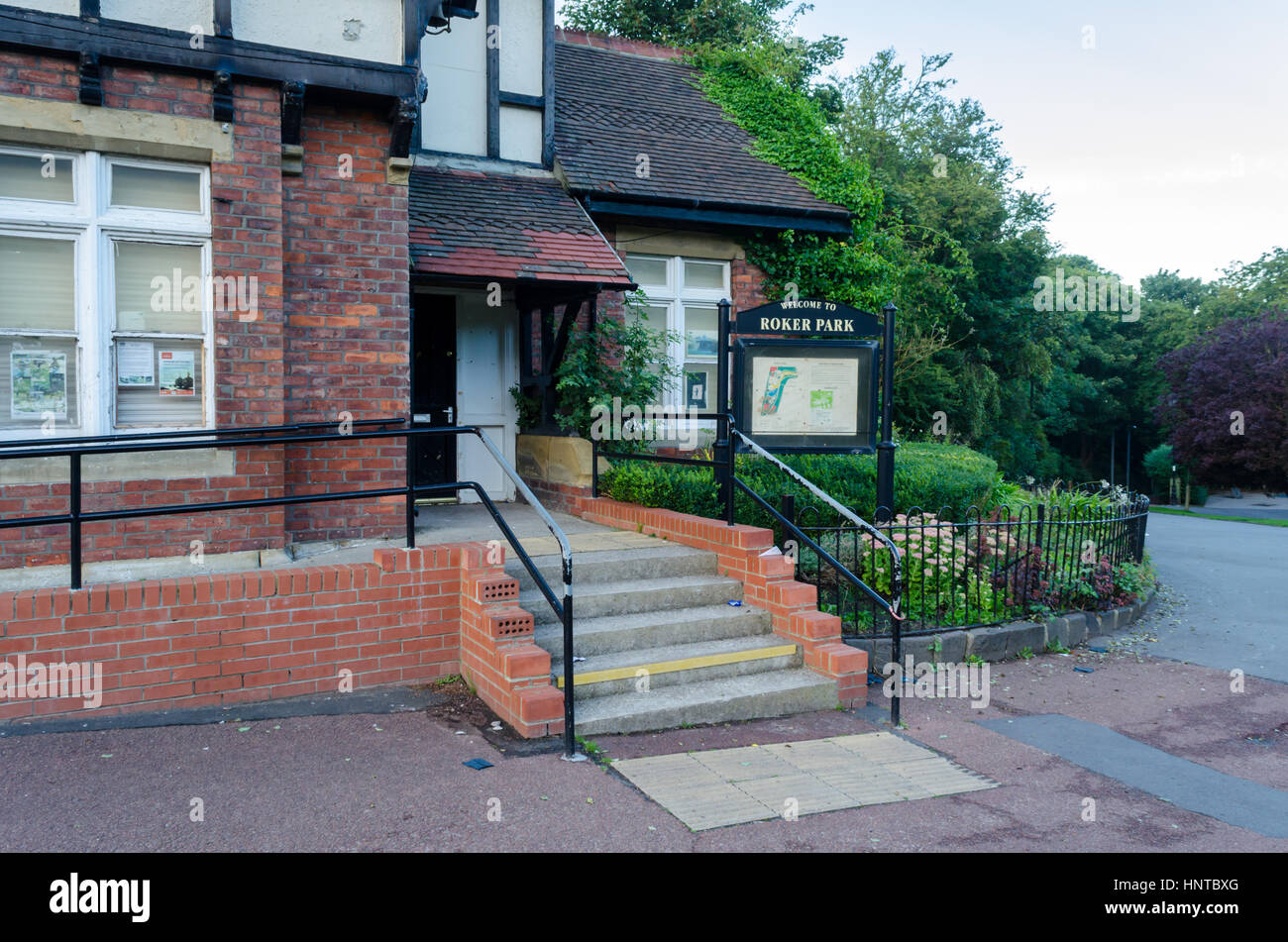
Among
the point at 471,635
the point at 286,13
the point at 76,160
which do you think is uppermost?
the point at 286,13

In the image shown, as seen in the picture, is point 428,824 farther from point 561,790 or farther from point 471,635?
point 471,635

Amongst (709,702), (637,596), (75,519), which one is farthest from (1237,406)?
(75,519)

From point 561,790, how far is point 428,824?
70cm

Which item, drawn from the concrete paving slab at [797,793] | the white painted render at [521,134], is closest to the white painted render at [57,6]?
the white painted render at [521,134]

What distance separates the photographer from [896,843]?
4176 millimetres

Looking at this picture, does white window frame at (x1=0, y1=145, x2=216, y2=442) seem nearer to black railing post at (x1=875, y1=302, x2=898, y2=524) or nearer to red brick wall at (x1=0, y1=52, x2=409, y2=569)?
red brick wall at (x1=0, y1=52, x2=409, y2=569)

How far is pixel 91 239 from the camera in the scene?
6.11m

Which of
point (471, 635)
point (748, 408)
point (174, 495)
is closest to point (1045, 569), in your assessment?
point (748, 408)

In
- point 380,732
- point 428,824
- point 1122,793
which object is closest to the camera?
point 428,824

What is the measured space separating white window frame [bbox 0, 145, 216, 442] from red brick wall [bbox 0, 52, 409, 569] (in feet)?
1.22

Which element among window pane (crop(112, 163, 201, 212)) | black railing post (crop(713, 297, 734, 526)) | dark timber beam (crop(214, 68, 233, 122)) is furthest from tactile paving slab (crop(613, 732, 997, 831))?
dark timber beam (crop(214, 68, 233, 122))

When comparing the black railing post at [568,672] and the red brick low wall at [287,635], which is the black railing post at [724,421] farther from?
the black railing post at [568,672]

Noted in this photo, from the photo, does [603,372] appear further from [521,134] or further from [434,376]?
[521,134]

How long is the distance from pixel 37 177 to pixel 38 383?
1.33m
